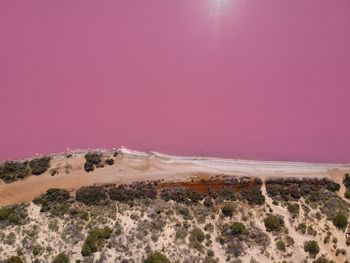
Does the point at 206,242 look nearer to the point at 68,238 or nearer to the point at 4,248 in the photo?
the point at 68,238

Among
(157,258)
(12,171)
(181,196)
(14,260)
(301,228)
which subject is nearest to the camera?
(14,260)

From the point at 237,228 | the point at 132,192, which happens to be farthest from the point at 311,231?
the point at 132,192

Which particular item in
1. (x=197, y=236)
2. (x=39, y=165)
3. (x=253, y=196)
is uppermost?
(x=39, y=165)

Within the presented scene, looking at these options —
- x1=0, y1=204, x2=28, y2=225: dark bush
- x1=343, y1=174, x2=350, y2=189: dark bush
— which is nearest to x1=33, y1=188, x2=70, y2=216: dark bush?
x1=0, y1=204, x2=28, y2=225: dark bush

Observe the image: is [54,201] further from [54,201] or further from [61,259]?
[61,259]

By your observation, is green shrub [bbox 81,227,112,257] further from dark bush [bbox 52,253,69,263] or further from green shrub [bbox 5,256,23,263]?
green shrub [bbox 5,256,23,263]

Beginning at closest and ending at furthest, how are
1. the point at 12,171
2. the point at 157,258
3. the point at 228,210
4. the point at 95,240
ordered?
the point at 157,258 → the point at 95,240 → the point at 228,210 → the point at 12,171

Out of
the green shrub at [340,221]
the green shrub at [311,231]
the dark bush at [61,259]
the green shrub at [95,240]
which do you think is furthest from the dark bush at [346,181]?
the dark bush at [61,259]
